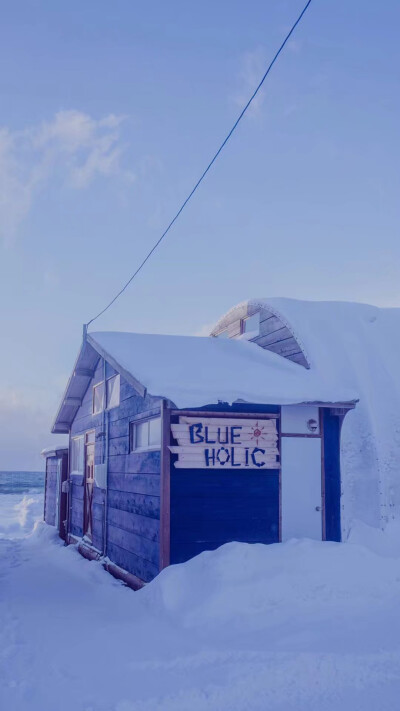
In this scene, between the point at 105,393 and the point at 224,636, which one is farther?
the point at 105,393

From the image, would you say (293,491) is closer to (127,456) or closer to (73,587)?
(127,456)

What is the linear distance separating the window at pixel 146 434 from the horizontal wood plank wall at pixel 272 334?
349 centimetres

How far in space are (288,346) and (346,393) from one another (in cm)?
235

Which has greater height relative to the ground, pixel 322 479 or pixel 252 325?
pixel 252 325

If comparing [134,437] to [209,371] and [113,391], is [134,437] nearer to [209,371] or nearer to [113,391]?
[113,391]

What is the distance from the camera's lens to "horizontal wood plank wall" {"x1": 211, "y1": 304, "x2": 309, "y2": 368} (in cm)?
1266

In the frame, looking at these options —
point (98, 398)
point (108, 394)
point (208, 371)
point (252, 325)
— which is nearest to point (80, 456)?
point (98, 398)

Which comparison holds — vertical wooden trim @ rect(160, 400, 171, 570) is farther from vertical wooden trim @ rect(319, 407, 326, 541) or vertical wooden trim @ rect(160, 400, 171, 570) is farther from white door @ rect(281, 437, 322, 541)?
vertical wooden trim @ rect(319, 407, 326, 541)

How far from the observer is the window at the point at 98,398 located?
14609 millimetres

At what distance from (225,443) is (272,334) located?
408 centimetres

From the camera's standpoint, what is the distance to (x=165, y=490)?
953 centimetres

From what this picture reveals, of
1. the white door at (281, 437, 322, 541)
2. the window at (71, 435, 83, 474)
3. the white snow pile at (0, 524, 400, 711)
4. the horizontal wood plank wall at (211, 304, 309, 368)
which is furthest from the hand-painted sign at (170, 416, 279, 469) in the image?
the window at (71, 435, 83, 474)

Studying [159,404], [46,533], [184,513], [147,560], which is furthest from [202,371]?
[46,533]

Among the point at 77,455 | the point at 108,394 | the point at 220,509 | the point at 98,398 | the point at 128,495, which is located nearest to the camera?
the point at 220,509
